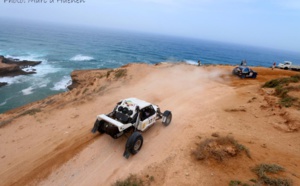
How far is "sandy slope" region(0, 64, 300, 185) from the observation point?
7.96 metres

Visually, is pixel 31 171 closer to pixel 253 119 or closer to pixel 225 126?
pixel 225 126

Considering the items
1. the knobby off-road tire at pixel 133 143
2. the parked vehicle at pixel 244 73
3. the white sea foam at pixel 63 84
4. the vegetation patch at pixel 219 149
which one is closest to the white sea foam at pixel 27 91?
the white sea foam at pixel 63 84

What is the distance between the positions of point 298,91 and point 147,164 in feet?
45.4

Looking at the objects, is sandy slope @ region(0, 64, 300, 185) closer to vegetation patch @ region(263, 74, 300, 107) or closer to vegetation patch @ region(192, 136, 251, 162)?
vegetation patch @ region(192, 136, 251, 162)

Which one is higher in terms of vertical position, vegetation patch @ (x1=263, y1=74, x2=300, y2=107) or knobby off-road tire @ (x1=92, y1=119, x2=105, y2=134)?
vegetation patch @ (x1=263, y1=74, x2=300, y2=107)

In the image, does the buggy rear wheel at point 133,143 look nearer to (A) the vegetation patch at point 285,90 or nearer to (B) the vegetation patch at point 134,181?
(B) the vegetation patch at point 134,181

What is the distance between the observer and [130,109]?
10133mm

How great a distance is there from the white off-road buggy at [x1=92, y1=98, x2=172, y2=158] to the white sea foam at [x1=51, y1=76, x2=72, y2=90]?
94.4 ft

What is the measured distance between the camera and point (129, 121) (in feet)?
31.9

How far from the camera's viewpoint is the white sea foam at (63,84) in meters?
35.5

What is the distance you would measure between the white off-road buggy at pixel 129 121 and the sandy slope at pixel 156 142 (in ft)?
2.04

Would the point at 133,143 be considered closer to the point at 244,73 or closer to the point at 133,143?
the point at 133,143

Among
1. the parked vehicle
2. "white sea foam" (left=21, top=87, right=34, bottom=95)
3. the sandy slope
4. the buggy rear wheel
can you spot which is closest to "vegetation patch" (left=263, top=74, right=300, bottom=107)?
the sandy slope

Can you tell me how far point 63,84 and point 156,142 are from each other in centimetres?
3283
